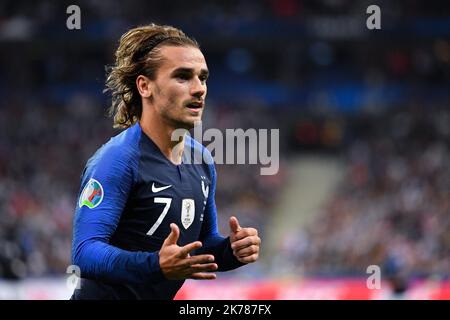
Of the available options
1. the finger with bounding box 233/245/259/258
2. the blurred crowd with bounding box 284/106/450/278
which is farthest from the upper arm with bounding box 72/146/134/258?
the blurred crowd with bounding box 284/106/450/278

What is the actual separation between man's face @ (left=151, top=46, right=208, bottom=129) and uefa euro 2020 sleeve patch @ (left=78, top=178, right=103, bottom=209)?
1.83 feet

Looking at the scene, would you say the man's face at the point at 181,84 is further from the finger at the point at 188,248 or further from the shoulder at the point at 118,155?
the finger at the point at 188,248

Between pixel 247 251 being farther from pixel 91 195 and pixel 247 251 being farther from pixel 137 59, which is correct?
pixel 137 59

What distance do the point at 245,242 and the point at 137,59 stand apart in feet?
3.69

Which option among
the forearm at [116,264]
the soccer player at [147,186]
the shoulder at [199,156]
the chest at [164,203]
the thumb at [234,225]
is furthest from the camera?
the shoulder at [199,156]

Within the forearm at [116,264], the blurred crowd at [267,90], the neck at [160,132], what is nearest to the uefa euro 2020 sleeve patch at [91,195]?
the forearm at [116,264]

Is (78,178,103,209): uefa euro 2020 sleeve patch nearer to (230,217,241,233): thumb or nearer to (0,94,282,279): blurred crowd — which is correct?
(230,217,241,233): thumb

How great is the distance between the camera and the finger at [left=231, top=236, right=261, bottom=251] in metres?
4.21

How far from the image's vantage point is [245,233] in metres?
4.25

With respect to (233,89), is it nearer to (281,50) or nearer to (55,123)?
(281,50)

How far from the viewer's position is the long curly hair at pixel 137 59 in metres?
4.47

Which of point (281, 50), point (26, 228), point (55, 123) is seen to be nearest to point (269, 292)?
point (26, 228)

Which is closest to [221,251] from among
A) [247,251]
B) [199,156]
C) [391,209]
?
[247,251]
